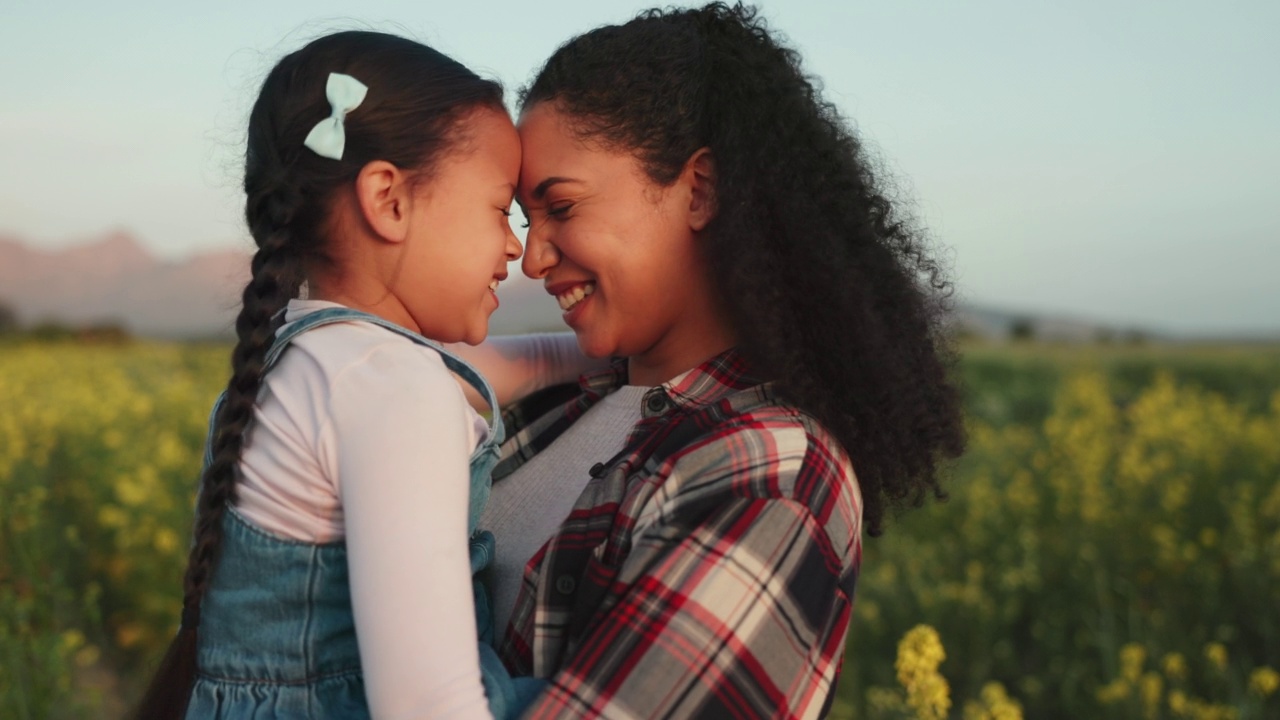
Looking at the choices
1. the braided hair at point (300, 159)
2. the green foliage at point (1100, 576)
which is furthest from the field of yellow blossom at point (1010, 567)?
the braided hair at point (300, 159)

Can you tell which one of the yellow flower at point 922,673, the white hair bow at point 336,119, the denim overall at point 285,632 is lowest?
the yellow flower at point 922,673

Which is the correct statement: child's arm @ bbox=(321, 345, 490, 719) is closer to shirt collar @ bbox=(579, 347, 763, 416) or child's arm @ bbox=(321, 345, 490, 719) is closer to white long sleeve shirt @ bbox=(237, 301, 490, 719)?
white long sleeve shirt @ bbox=(237, 301, 490, 719)

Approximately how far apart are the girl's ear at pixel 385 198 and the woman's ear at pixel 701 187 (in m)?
0.44

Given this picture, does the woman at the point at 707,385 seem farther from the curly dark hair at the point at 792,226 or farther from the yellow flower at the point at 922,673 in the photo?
the yellow flower at the point at 922,673

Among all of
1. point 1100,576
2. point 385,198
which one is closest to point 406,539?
point 385,198

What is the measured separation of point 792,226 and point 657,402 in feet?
1.07

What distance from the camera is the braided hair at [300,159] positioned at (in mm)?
1400

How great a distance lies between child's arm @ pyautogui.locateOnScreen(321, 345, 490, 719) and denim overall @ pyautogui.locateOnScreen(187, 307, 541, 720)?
119 millimetres

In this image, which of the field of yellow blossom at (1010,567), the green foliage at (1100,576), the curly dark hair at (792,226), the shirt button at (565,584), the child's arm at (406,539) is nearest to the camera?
the child's arm at (406,539)

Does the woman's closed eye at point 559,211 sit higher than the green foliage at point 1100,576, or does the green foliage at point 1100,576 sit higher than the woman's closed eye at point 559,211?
the woman's closed eye at point 559,211

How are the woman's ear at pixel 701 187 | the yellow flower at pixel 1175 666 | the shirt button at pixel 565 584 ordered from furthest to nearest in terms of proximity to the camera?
1. the yellow flower at pixel 1175 666
2. the woman's ear at pixel 701 187
3. the shirt button at pixel 565 584

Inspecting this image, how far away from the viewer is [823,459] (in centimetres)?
149

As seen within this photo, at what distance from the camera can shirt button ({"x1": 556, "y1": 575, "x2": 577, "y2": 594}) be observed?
144 cm

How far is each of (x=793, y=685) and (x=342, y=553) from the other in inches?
21.7
